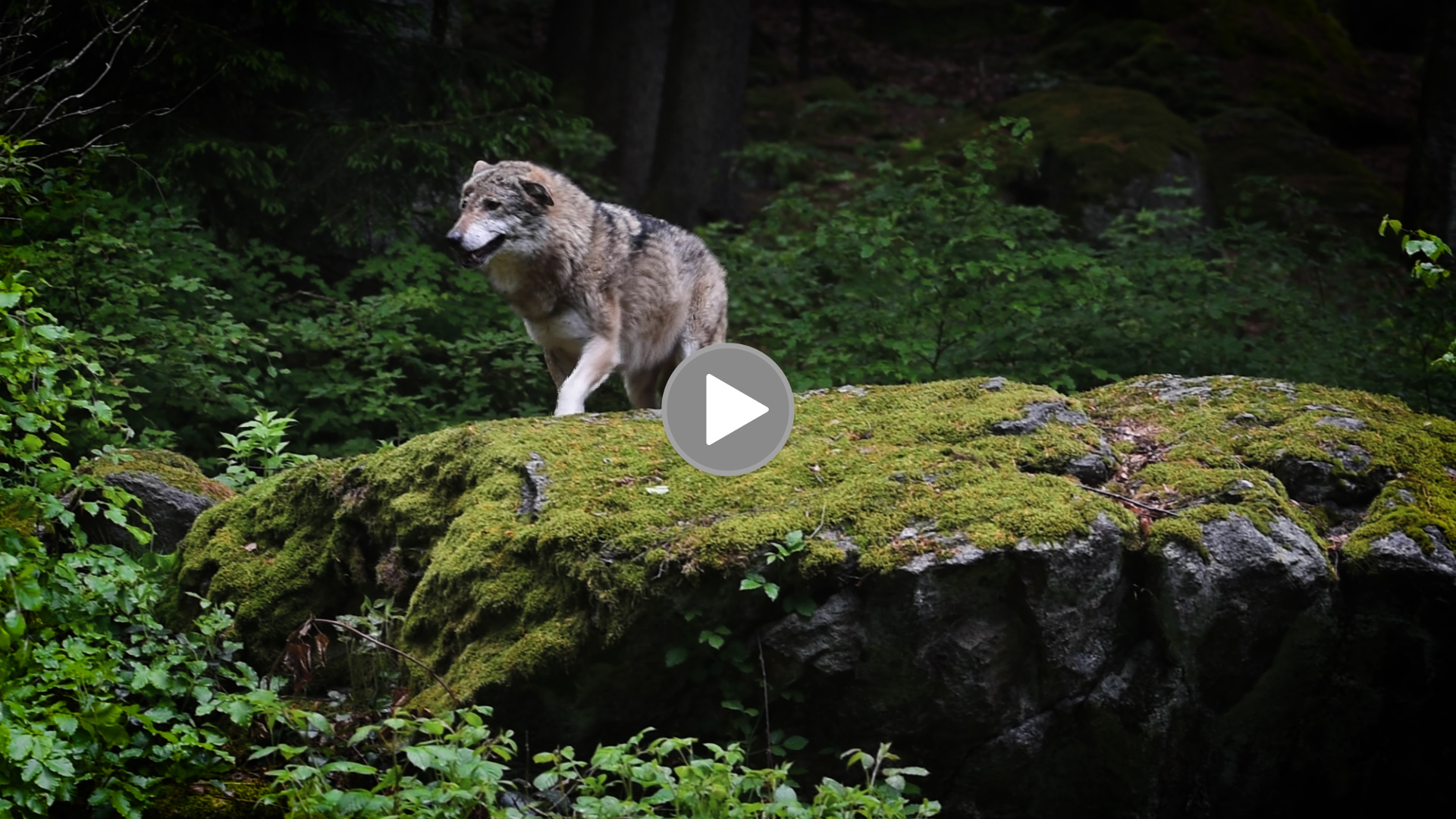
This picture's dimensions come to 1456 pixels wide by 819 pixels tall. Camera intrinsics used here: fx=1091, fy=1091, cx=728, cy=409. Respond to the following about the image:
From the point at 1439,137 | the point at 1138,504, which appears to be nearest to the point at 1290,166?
the point at 1439,137

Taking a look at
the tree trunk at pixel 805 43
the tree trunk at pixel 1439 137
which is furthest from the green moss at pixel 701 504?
the tree trunk at pixel 805 43

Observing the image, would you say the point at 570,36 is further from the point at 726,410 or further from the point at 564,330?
the point at 726,410

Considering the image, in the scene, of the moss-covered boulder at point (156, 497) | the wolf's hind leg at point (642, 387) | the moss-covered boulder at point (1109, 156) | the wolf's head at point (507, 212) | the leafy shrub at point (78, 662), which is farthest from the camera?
the moss-covered boulder at point (1109, 156)

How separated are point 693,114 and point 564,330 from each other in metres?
9.13

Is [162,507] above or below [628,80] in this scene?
below

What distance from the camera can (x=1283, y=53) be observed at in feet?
65.9

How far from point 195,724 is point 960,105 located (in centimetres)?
1802

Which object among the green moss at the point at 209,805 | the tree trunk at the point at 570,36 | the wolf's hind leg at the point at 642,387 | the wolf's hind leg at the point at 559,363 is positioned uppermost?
the tree trunk at the point at 570,36

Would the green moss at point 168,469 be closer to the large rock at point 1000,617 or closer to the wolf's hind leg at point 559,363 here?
the large rock at point 1000,617

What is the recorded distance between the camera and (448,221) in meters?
11.4

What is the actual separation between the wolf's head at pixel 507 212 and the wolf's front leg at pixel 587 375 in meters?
0.67

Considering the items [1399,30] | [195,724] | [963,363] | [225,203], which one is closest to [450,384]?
[225,203]

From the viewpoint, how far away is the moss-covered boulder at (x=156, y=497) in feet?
17.6

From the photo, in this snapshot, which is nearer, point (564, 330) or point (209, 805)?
point (209, 805)
